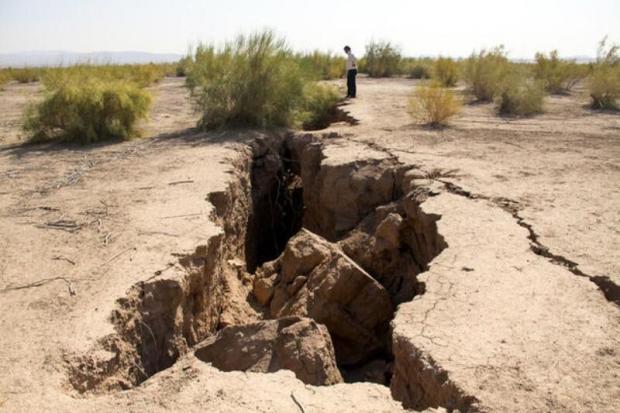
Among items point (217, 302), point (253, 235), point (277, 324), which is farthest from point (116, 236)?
point (253, 235)

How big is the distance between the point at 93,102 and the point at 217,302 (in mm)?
5895

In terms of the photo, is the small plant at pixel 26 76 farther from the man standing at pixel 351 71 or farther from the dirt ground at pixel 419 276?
the dirt ground at pixel 419 276

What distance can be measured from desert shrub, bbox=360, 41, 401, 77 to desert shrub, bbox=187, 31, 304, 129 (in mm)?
14849

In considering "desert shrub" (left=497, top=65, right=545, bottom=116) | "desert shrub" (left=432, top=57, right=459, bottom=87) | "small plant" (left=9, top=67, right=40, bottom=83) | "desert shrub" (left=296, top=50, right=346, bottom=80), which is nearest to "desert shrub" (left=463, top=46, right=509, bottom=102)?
"desert shrub" (left=497, top=65, right=545, bottom=116)

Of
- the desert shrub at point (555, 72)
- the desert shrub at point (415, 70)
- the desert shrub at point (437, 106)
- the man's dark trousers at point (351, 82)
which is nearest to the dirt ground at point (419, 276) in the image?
the desert shrub at point (437, 106)

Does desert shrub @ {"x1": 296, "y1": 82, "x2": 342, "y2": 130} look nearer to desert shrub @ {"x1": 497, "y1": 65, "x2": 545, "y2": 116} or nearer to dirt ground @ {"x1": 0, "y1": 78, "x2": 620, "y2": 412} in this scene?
dirt ground @ {"x1": 0, "y1": 78, "x2": 620, "y2": 412}

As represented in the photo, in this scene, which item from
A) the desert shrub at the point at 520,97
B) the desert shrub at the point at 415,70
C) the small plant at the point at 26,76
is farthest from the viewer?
the desert shrub at the point at 415,70

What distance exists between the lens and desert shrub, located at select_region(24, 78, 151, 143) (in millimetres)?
9977

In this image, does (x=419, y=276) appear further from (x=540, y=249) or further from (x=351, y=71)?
(x=351, y=71)

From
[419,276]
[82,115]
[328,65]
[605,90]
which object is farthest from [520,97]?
[328,65]

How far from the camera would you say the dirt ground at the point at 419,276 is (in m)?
3.09

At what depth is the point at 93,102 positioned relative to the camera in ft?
33.2

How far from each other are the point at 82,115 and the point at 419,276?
767 cm

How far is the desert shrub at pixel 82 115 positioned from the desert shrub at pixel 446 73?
13324 millimetres
